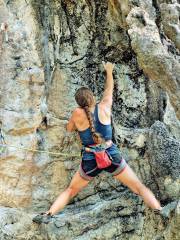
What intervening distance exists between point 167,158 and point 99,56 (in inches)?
57.5

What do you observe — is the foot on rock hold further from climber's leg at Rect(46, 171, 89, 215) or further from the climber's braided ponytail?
the climber's braided ponytail

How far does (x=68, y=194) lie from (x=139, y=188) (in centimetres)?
78

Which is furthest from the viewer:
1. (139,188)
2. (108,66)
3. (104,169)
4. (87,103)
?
(108,66)

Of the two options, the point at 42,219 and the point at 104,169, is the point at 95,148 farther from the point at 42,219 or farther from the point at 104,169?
the point at 42,219

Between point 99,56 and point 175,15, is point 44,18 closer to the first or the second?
point 99,56

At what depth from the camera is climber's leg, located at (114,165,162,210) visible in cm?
616

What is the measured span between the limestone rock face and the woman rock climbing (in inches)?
16.8

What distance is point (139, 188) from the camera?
20.4 feet

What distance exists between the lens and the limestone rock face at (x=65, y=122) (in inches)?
259

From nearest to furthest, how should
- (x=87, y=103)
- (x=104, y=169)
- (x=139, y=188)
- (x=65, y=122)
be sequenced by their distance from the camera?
(x=87, y=103), (x=104, y=169), (x=139, y=188), (x=65, y=122)

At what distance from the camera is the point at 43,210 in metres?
6.76

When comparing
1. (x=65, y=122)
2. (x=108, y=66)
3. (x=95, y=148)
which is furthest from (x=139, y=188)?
(x=108, y=66)

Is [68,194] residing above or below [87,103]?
below

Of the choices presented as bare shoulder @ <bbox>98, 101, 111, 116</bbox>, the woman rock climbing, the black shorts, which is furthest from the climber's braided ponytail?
the black shorts
